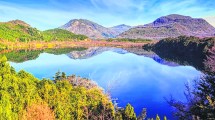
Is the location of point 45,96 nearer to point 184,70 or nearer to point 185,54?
point 184,70

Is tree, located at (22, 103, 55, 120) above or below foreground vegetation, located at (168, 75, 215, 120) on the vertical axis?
below

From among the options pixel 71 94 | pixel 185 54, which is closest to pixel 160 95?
pixel 71 94

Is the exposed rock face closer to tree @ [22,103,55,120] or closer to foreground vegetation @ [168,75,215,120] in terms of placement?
tree @ [22,103,55,120]

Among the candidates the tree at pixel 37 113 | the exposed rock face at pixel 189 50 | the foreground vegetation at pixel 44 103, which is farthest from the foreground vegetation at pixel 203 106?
the exposed rock face at pixel 189 50

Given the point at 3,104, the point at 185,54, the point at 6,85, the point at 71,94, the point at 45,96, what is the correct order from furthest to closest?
the point at 185,54 < the point at 71,94 < the point at 45,96 < the point at 6,85 < the point at 3,104

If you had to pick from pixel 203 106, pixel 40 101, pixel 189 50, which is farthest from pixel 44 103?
pixel 189 50

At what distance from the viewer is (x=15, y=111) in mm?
21672

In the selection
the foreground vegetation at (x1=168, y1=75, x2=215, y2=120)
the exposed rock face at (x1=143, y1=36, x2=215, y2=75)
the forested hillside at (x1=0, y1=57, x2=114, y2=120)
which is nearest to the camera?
the foreground vegetation at (x1=168, y1=75, x2=215, y2=120)

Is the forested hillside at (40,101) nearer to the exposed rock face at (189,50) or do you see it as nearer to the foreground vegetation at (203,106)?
the foreground vegetation at (203,106)

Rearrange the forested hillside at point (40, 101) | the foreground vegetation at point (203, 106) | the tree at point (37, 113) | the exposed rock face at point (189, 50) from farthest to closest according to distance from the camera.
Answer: the exposed rock face at point (189, 50) < the tree at point (37, 113) < the forested hillside at point (40, 101) < the foreground vegetation at point (203, 106)

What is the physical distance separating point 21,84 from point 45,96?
2.69 meters

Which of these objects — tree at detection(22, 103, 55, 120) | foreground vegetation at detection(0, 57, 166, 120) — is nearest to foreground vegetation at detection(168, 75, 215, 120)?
foreground vegetation at detection(0, 57, 166, 120)

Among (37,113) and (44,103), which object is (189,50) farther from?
(37,113)

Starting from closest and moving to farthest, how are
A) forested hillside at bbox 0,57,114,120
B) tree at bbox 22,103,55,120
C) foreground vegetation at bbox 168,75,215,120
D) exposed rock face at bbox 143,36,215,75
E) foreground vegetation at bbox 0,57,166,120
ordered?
foreground vegetation at bbox 168,75,215,120 → forested hillside at bbox 0,57,114,120 → foreground vegetation at bbox 0,57,166,120 → tree at bbox 22,103,55,120 → exposed rock face at bbox 143,36,215,75
